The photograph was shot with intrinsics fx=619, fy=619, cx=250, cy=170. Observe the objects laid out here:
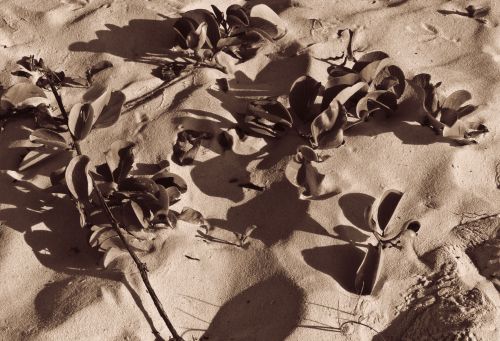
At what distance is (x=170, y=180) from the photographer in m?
2.26

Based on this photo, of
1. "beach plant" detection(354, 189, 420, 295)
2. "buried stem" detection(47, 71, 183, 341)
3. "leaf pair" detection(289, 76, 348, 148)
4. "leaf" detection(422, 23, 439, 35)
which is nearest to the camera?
"buried stem" detection(47, 71, 183, 341)

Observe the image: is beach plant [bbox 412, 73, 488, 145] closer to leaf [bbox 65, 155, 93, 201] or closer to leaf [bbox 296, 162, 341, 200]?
leaf [bbox 296, 162, 341, 200]

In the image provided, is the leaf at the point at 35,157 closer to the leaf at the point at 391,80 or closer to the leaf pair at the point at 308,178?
the leaf pair at the point at 308,178

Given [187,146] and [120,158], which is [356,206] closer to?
[187,146]

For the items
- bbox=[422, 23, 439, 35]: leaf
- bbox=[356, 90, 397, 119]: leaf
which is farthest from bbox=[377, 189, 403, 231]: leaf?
bbox=[422, 23, 439, 35]: leaf

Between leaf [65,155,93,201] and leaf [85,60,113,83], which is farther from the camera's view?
Result: leaf [85,60,113,83]

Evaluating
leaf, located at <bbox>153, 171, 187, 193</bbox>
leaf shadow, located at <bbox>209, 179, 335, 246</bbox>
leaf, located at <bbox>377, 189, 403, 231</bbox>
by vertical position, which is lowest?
leaf shadow, located at <bbox>209, 179, 335, 246</bbox>

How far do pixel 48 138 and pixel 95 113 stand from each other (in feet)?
0.64

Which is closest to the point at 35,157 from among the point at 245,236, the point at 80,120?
the point at 80,120

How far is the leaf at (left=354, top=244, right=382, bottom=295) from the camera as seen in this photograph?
2.04 m

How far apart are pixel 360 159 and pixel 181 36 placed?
36.7 inches

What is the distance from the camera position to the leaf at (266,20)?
8.79 feet

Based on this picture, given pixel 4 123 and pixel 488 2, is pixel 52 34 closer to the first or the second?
pixel 4 123

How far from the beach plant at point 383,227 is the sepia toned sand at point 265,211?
0.05 meters
